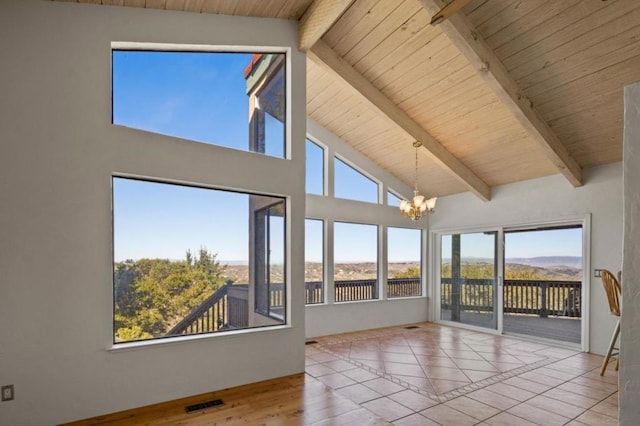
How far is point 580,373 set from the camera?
4.21 meters

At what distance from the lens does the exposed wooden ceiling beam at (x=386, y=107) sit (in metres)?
4.53

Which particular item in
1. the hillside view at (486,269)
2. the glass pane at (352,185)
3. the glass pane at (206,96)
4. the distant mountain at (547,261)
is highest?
the glass pane at (206,96)

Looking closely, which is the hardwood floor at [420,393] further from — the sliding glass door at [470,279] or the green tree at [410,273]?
the green tree at [410,273]

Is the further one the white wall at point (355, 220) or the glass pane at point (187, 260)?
the white wall at point (355, 220)

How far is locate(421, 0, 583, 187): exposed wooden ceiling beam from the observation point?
3.53 meters

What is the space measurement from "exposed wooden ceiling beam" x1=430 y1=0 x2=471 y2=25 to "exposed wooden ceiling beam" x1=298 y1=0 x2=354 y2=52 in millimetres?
862

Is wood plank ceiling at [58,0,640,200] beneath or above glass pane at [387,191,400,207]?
above

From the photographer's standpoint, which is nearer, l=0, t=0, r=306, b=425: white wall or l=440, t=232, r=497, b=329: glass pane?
l=0, t=0, r=306, b=425: white wall

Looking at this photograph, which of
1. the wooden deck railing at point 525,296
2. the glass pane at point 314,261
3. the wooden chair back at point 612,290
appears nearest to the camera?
the wooden chair back at point 612,290

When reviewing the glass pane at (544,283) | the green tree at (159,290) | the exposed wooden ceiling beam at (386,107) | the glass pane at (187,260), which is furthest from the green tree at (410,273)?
the green tree at (159,290)

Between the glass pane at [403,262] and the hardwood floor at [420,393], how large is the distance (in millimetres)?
1938

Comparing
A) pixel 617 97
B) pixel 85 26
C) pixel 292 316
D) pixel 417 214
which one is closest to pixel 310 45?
pixel 85 26

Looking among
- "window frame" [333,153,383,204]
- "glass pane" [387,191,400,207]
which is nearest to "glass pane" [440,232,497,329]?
"glass pane" [387,191,400,207]

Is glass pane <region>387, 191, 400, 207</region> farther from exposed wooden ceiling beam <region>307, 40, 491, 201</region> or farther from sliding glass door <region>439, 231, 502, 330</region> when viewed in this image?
exposed wooden ceiling beam <region>307, 40, 491, 201</region>
